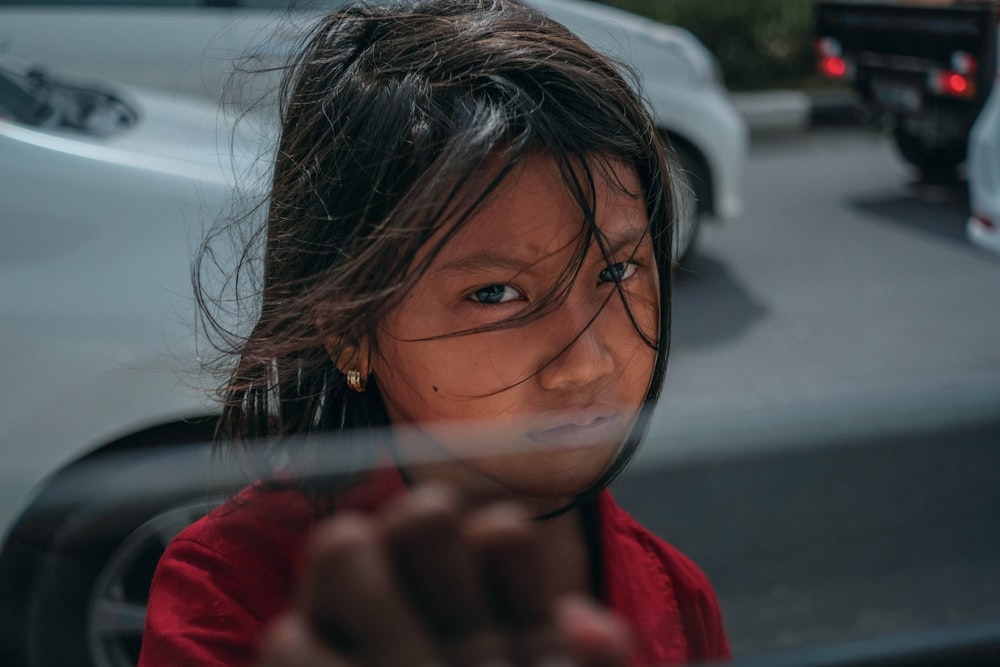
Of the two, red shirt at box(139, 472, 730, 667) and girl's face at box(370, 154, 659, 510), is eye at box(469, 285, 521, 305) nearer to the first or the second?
girl's face at box(370, 154, 659, 510)

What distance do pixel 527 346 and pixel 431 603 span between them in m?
0.32

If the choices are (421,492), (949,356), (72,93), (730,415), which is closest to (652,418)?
(730,415)

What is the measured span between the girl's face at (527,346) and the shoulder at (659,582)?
13 centimetres

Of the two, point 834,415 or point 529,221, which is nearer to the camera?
point 529,221

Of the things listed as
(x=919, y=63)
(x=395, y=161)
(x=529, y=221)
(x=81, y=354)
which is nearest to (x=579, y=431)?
(x=529, y=221)

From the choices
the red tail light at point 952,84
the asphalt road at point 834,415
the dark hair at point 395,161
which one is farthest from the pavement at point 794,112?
the dark hair at point 395,161

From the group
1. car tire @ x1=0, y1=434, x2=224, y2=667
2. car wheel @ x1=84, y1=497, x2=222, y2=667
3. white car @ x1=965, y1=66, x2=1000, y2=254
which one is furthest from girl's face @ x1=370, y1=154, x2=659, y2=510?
white car @ x1=965, y1=66, x2=1000, y2=254

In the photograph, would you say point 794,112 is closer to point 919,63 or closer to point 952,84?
point 919,63

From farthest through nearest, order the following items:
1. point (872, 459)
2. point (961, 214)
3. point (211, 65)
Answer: point (961, 214) → point (211, 65) → point (872, 459)

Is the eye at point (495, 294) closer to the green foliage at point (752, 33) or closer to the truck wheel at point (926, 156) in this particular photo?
the truck wheel at point (926, 156)

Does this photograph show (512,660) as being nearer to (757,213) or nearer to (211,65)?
(211,65)

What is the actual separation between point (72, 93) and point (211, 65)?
1.44 m

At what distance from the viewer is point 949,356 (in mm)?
4375

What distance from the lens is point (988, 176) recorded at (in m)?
4.48
